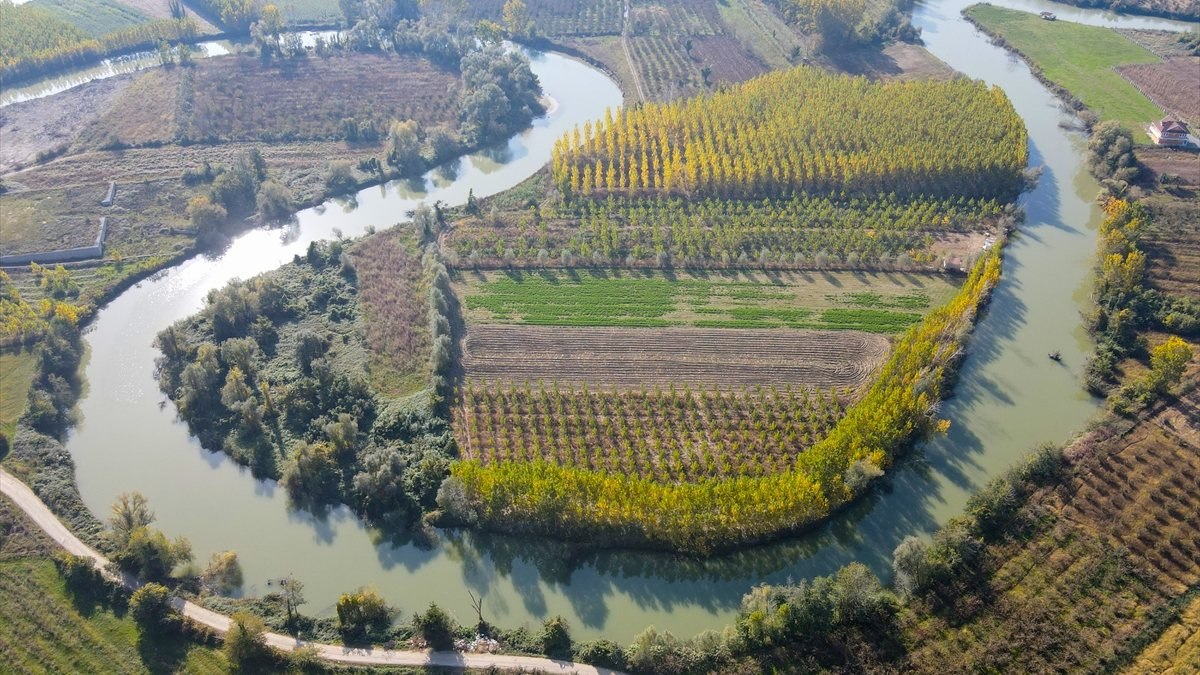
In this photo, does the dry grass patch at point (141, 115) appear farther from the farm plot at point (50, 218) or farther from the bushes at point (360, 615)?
the bushes at point (360, 615)

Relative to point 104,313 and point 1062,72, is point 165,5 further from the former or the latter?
point 1062,72

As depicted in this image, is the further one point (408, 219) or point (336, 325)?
point (408, 219)

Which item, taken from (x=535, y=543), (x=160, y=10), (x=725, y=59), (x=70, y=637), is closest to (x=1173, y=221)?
(x=725, y=59)

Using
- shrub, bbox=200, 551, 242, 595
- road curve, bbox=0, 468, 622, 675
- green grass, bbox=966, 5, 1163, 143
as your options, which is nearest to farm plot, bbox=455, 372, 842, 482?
road curve, bbox=0, 468, 622, 675

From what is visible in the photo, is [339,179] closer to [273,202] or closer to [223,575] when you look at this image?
[273,202]

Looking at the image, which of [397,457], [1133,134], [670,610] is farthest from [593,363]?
[1133,134]

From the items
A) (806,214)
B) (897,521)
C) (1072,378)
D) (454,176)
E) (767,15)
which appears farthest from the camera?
(767,15)

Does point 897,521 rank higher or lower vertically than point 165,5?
lower
